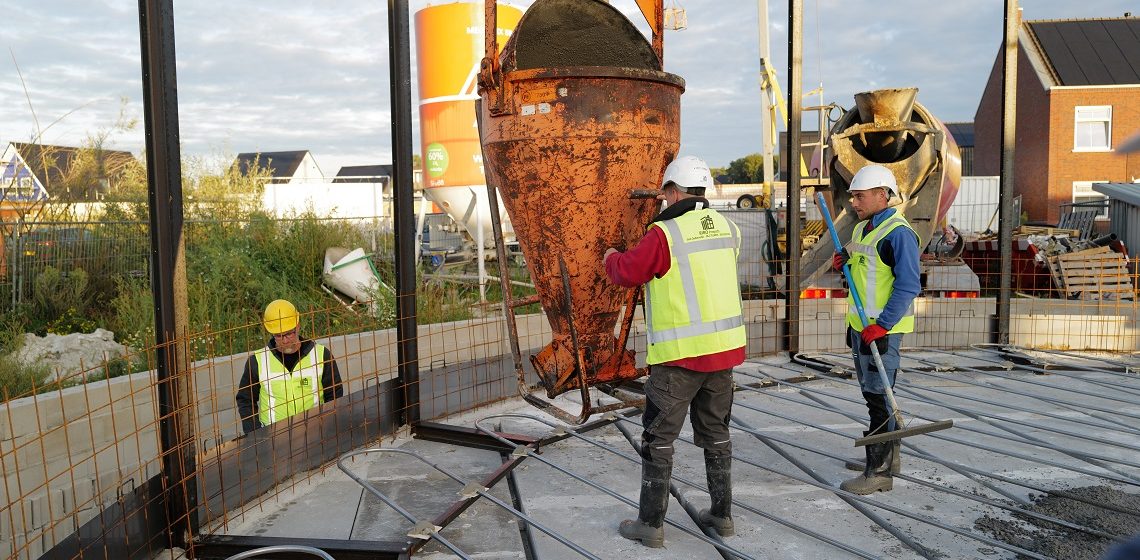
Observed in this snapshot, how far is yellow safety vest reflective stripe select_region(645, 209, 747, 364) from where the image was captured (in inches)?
157

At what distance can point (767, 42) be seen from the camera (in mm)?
17562

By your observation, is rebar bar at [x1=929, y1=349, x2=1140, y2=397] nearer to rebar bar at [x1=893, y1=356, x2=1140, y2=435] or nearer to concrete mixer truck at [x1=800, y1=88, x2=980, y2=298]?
rebar bar at [x1=893, y1=356, x2=1140, y2=435]

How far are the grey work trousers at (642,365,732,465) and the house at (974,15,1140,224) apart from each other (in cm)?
2749

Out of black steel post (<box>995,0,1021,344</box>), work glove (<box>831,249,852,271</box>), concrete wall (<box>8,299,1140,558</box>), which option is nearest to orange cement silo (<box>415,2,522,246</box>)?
concrete wall (<box>8,299,1140,558</box>)

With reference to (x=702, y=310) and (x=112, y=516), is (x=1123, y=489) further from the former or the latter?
(x=112, y=516)

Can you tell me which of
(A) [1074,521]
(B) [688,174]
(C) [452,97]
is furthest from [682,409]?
(C) [452,97]

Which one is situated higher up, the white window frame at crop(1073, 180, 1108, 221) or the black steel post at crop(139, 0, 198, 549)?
the white window frame at crop(1073, 180, 1108, 221)

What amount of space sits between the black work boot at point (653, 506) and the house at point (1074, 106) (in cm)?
2783

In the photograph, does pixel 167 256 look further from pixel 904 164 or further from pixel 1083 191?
pixel 1083 191

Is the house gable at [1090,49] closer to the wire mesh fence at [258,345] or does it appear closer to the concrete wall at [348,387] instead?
the wire mesh fence at [258,345]

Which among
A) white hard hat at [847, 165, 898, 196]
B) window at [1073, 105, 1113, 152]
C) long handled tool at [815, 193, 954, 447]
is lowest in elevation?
long handled tool at [815, 193, 954, 447]

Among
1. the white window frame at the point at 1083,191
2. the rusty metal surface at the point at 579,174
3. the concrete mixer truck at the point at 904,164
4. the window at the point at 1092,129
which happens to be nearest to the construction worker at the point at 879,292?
the rusty metal surface at the point at 579,174

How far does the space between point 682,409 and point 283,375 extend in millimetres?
2636

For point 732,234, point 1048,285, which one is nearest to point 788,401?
point 732,234
